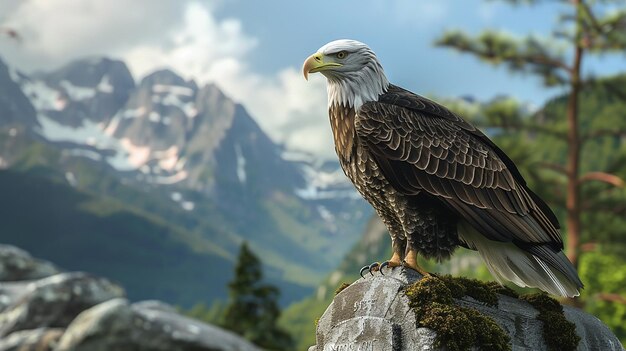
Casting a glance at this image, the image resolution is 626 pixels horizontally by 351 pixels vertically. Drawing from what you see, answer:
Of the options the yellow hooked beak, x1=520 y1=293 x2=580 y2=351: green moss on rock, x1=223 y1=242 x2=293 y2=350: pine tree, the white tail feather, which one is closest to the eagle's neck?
the yellow hooked beak

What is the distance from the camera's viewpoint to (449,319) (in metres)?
4.81

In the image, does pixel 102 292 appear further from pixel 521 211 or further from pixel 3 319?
pixel 521 211

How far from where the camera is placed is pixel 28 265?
2584 centimetres

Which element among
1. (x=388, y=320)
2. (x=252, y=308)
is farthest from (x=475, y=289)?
(x=252, y=308)

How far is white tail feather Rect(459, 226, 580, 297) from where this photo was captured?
18.0 feet

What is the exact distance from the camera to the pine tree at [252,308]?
1282 inches

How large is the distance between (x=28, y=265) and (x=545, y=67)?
62.2ft

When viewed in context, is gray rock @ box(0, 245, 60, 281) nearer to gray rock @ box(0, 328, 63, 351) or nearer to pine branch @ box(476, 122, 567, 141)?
A: gray rock @ box(0, 328, 63, 351)

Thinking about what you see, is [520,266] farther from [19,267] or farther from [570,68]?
[19,267]

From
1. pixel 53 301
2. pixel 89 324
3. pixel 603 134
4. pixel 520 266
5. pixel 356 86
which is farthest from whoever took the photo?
pixel 53 301

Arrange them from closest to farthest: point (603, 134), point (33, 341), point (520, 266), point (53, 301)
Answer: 1. point (520, 266)
2. point (603, 134)
3. point (33, 341)
4. point (53, 301)

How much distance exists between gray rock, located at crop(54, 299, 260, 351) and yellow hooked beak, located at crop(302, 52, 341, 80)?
45.4ft

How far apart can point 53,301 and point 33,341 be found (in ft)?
8.04

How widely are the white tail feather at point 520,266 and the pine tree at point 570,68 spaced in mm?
12108
